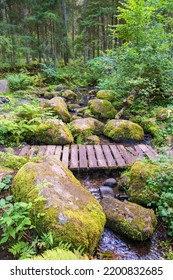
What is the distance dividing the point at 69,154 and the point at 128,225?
2.47m

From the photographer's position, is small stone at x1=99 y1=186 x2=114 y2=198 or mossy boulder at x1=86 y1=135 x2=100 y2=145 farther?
mossy boulder at x1=86 y1=135 x2=100 y2=145

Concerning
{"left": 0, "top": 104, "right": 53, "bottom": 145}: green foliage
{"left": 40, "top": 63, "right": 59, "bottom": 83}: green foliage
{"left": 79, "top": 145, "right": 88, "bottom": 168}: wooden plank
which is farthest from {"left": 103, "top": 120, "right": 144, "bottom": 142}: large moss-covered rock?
{"left": 40, "top": 63, "right": 59, "bottom": 83}: green foliage

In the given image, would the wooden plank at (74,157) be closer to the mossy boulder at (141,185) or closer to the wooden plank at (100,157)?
the wooden plank at (100,157)

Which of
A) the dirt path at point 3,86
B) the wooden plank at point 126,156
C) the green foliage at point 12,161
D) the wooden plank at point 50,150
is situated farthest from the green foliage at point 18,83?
the green foliage at point 12,161

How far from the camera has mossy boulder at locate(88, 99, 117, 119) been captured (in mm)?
7699

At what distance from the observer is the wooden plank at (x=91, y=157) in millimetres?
4414

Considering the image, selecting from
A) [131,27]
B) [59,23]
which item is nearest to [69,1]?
[59,23]

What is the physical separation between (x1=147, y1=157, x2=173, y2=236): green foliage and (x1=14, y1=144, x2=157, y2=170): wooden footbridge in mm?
1145

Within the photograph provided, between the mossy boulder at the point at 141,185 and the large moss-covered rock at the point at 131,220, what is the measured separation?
0.32 metres

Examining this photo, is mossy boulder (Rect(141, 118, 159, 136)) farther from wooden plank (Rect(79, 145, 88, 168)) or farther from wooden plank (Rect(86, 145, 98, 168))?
wooden plank (Rect(79, 145, 88, 168))

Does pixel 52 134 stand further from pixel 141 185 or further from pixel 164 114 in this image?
pixel 164 114

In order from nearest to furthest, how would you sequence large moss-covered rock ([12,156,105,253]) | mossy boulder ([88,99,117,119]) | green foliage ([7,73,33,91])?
1. large moss-covered rock ([12,156,105,253])
2. mossy boulder ([88,99,117,119])
3. green foliage ([7,73,33,91])
